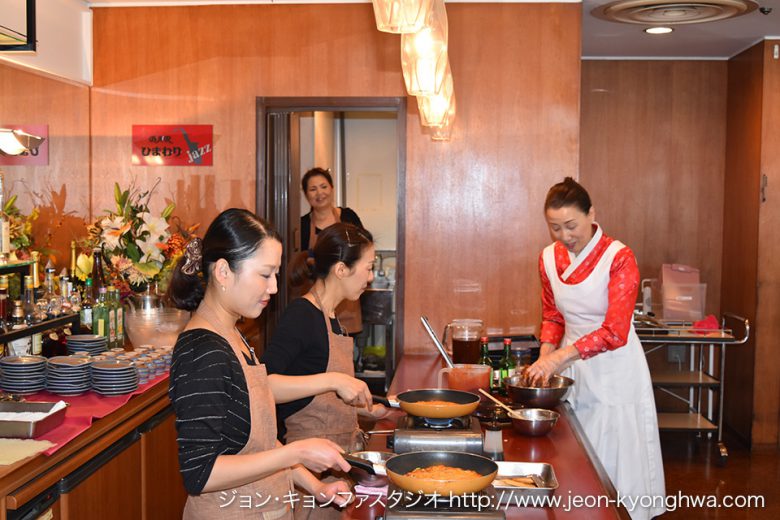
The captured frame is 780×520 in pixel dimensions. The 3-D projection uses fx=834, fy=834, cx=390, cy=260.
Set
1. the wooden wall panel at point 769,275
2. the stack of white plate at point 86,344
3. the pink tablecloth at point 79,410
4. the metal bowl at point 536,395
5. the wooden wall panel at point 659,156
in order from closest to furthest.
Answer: the pink tablecloth at point 79,410 < the metal bowl at point 536,395 < the stack of white plate at point 86,344 < the wooden wall panel at point 769,275 < the wooden wall panel at point 659,156

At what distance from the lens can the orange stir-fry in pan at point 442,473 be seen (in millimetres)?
1812

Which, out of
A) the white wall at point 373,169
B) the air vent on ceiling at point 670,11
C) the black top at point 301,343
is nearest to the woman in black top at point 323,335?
the black top at point 301,343

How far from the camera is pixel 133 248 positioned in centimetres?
389

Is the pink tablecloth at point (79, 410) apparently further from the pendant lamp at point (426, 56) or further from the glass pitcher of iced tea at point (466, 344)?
the pendant lamp at point (426, 56)

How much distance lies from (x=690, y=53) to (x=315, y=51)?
305 cm

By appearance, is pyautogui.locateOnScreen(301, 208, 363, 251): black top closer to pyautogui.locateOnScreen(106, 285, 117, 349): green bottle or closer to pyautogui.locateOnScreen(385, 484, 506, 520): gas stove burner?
pyautogui.locateOnScreen(106, 285, 117, 349): green bottle

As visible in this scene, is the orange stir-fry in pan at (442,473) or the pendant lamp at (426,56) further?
the pendant lamp at (426,56)

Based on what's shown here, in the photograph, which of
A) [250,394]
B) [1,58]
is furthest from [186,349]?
[1,58]

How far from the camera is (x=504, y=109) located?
4.82 meters

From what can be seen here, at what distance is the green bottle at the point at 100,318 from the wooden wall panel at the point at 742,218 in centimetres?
433

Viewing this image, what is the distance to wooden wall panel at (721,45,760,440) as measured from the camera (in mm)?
5840

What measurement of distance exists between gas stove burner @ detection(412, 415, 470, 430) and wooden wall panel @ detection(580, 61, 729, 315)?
445cm

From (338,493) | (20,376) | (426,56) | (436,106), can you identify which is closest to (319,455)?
(338,493)

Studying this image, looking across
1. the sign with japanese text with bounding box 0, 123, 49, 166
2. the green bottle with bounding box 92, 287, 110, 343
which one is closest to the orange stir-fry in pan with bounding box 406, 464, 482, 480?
the green bottle with bounding box 92, 287, 110, 343
